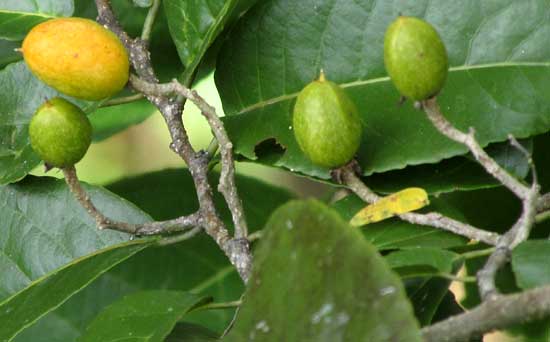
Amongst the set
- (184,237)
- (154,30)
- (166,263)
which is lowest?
(166,263)

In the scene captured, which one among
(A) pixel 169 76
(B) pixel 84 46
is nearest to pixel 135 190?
(A) pixel 169 76

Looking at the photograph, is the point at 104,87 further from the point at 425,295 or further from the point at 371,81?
the point at 425,295

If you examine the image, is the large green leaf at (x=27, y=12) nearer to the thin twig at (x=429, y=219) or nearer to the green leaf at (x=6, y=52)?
the green leaf at (x=6, y=52)

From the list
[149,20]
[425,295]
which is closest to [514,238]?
[425,295]

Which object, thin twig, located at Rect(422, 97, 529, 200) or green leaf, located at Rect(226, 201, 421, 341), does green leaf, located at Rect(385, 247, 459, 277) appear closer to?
thin twig, located at Rect(422, 97, 529, 200)

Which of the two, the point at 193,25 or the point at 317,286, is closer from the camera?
the point at 317,286

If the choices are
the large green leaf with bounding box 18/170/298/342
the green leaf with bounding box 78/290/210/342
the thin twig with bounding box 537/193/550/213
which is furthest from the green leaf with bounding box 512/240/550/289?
the large green leaf with bounding box 18/170/298/342

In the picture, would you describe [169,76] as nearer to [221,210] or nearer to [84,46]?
[221,210]
